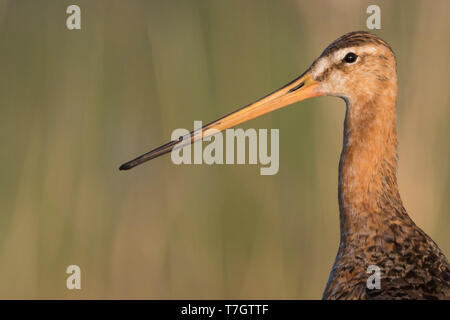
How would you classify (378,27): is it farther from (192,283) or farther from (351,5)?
(192,283)

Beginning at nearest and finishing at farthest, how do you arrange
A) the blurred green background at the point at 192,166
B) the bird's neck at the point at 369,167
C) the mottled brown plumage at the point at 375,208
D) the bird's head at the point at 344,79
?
1. the mottled brown plumage at the point at 375,208
2. the bird's neck at the point at 369,167
3. the bird's head at the point at 344,79
4. the blurred green background at the point at 192,166

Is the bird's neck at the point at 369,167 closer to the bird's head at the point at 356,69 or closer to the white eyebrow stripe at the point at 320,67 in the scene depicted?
the bird's head at the point at 356,69

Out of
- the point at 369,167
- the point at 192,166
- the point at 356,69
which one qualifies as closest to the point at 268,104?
the point at 356,69

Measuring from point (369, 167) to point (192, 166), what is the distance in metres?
1.77

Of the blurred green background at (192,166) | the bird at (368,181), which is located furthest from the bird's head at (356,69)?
the blurred green background at (192,166)

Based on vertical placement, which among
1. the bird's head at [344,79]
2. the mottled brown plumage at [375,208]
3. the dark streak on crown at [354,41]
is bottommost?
the mottled brown plumage at [375,208]

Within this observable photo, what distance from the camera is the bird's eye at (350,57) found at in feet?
10.3

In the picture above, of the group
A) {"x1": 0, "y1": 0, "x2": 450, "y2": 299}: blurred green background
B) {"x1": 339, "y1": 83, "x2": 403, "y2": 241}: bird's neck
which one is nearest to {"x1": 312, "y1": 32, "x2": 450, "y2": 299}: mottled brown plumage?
{"x1": 339, "y1": 83, "x2": 403, "y2": 241}: bird's neck

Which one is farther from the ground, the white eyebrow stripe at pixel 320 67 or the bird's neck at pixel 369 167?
the white eyebrow stripe at pixel 320 67

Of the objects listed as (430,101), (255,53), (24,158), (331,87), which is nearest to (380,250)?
(331,87)

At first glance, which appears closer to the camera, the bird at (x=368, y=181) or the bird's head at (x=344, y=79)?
the bird at (x=368, y=181)

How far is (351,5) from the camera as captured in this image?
13.9ft

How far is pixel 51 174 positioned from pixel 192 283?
38.4 inches

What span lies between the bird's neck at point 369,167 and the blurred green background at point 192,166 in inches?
44.0
